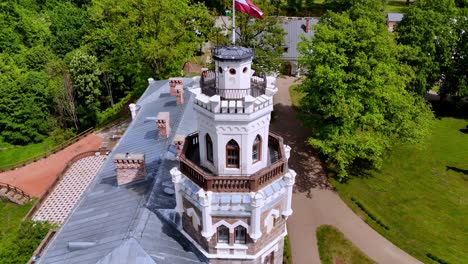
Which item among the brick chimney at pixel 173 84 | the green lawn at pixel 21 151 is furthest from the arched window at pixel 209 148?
the green lawn at pixel 21 151

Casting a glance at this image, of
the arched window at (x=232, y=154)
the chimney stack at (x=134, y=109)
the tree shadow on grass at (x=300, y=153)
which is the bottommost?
the tree shadow on grass at (x=300, y=153)

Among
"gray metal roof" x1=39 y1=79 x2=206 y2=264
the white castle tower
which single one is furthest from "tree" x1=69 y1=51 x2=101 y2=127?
the white castle tower

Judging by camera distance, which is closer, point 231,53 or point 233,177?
point 231,53

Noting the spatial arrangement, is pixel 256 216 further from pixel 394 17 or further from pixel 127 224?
pixel 394 17

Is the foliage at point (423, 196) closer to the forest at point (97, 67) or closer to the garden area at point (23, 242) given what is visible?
the garden area at point (23, 242)

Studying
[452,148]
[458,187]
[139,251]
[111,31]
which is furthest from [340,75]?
[111,31]

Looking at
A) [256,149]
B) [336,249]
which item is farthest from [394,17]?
[256,149]

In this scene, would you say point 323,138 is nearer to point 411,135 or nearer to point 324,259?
point 411,135
